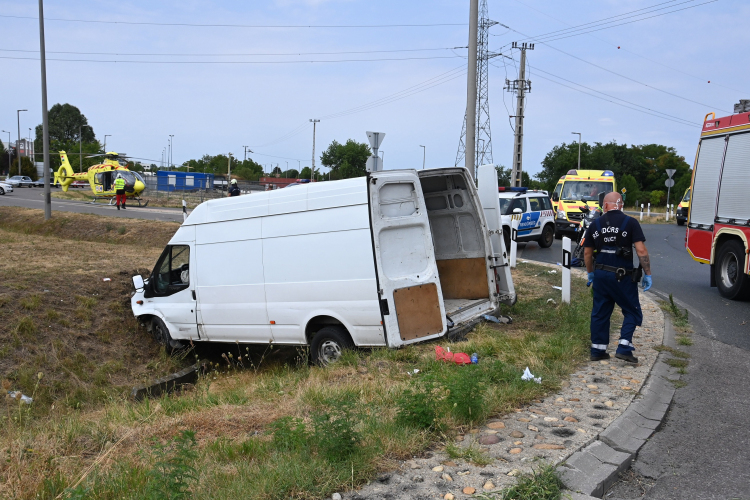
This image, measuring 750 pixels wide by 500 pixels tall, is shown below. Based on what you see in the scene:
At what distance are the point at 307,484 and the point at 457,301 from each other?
18.9 ft

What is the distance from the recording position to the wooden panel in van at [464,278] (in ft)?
30.0

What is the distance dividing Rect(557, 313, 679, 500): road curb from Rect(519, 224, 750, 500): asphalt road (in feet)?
0.24

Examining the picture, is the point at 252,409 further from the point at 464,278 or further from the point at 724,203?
the point at 724,203

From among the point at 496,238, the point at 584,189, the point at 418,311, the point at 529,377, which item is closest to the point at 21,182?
the point at 584,189

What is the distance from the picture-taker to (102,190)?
42375 mm

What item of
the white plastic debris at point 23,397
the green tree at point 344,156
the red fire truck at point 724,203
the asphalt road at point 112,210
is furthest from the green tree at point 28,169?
the red fire truck at point 724,203

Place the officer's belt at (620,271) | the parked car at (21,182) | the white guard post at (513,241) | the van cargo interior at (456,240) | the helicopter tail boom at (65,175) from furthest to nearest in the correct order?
the parked car at (21,182) → the helicopter tail boom at (65,175) → the white guard post at (513,241) → the van cargo interior at (456,240) → the officer's belt at (620,271)

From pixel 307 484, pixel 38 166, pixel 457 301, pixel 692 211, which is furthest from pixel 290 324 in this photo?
pixel 38 166

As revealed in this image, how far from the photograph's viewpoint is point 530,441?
4.52 metres

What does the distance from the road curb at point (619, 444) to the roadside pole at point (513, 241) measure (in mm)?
8426

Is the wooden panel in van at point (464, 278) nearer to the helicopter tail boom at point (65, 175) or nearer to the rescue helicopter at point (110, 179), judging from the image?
the rescue helicopter at point (110, 179)

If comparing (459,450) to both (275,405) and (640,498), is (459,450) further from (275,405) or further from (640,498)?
(275,405)

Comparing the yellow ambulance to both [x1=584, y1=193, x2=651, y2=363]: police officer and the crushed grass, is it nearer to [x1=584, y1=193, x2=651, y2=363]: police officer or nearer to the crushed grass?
the crushed grass

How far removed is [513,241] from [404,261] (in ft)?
24.1
